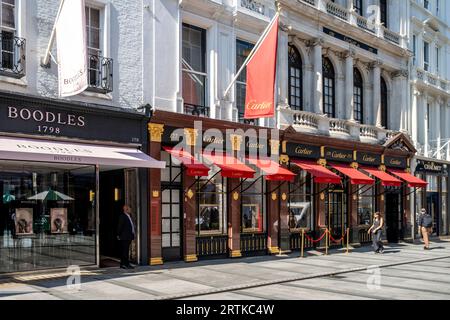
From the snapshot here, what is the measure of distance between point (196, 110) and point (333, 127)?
25.7 ft

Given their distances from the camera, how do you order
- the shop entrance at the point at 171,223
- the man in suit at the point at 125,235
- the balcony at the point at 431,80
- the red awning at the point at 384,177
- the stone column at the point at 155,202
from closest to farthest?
the man in suit at the point at 125,235
the stone column at the point at 155,202
the shop entrance at the point at 171,223
the red awning at the point at 384,177
the balcony at the point at 431,80

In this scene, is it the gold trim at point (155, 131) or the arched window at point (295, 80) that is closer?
the gold trim at point (155, 131)

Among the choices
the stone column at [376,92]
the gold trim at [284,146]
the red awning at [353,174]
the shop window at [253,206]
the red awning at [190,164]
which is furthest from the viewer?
the stone column at [376,92]

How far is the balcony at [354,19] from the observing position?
74.8ft

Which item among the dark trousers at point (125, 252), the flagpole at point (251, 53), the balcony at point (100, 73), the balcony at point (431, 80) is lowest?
the dark trousers at point (125, 252)

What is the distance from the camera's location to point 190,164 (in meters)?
15.5

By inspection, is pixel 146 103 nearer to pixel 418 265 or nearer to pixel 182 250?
pixel 182 250

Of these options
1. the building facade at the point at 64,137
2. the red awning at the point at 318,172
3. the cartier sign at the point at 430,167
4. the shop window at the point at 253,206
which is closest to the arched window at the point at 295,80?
the red awning at the point at 318,172

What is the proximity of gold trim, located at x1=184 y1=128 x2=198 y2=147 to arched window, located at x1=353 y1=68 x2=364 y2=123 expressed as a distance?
11.3 m

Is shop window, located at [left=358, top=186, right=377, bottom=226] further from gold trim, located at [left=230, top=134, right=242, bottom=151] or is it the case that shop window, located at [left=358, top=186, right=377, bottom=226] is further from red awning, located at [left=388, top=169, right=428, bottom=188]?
gold trim, located at [left=230, top=134, right=242, bottom=151]

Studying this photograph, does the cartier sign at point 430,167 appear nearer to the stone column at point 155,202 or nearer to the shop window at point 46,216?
the stone column at point 155,202

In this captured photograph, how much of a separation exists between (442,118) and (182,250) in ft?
72.3

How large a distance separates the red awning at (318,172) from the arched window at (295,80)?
103 inches
